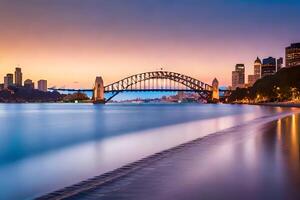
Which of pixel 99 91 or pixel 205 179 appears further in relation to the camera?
pixel 99 91

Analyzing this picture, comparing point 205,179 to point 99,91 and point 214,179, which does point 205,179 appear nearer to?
point 214,179

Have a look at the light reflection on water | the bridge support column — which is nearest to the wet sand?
the light reflection on water

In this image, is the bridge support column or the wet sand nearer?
the wet sand

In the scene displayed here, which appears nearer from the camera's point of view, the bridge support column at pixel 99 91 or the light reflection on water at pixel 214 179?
the light reflection on water at pixel 214 179

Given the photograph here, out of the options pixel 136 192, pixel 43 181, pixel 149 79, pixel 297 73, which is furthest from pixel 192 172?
pixel 149 79

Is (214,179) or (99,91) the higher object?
(99,91)

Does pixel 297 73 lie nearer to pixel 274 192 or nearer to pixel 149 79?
pixel 149 79

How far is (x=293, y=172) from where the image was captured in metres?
10.6

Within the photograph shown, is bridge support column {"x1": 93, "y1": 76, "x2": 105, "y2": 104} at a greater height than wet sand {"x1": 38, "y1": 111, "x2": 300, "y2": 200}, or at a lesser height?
greater

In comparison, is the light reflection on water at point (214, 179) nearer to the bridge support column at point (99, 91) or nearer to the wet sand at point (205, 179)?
the wet sand at point (205, 179)

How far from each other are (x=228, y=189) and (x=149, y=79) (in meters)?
183

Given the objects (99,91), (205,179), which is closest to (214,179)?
(205,179)

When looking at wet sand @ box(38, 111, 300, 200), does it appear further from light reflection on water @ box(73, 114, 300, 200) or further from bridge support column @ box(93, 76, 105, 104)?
bridge support column @ box(93, 76, 105, 104)

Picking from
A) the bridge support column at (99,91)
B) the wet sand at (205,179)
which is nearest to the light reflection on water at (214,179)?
the wet sand at (205,179)
